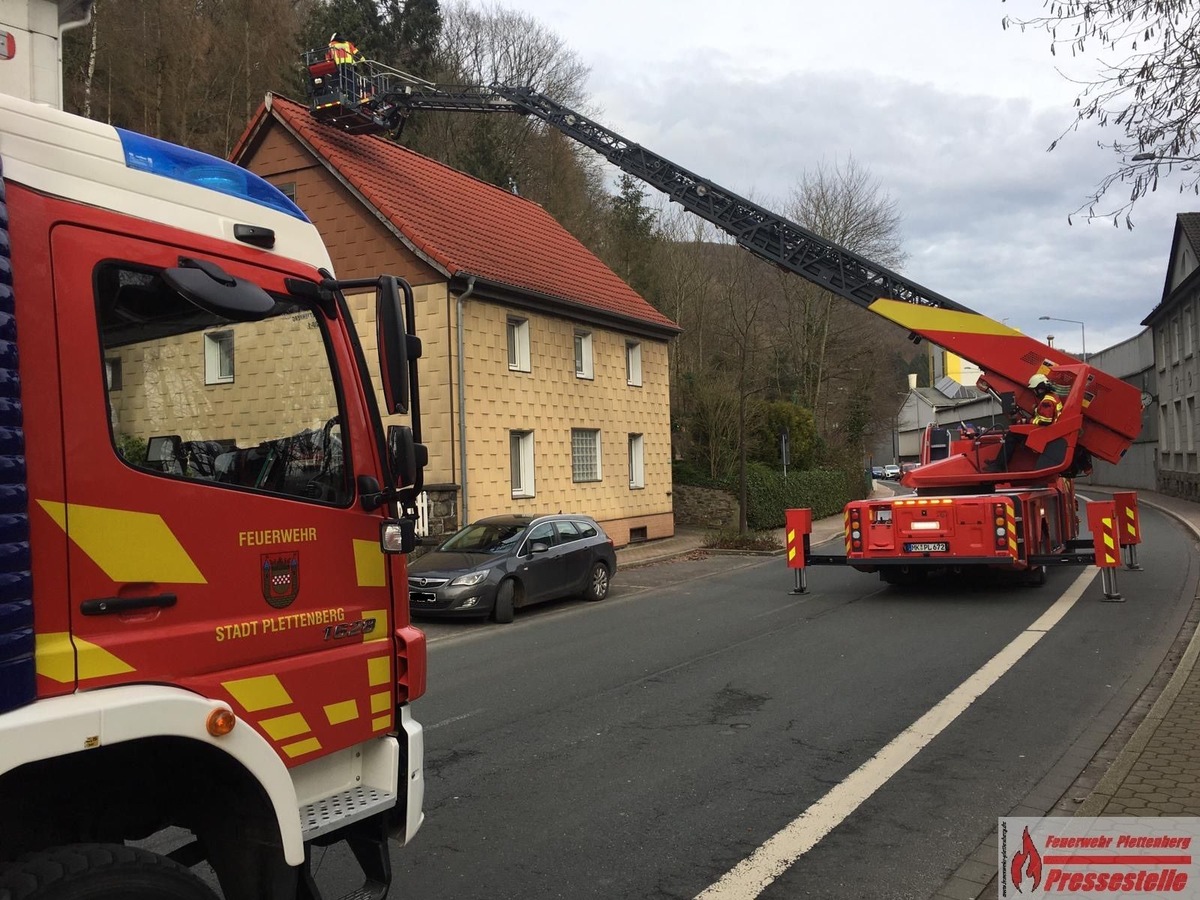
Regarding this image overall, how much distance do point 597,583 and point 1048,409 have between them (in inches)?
270

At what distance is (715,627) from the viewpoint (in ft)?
36.2

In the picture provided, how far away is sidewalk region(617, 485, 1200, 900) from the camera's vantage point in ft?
14.0

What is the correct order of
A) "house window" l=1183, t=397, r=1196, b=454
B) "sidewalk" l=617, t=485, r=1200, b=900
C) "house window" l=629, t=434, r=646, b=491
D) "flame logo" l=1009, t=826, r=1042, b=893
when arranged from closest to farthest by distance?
"flame logo" l=1009, t=826, r=1042, b=893, "sidewalk" l=617, t=485, r=1200, b=900, "house window" l=629, t=434, r=646, b=491, "house window" l=1183, t=397, r=1196, b=454

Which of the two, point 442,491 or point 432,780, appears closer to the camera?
point 432,780

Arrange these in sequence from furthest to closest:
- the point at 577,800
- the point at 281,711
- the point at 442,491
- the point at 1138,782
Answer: the point at 442,491
the point at 577,800
the point at 1138,782
the point at 281,711

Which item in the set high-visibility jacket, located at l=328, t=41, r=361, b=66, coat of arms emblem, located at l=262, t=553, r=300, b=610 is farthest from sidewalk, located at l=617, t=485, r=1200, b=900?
high-visibility jacket, located at l=328, t=41, r=361, b=66

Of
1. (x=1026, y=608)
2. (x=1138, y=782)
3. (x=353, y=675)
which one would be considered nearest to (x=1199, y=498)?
(x=1026, y=608)

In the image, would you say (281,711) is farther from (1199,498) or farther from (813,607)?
(1199,498)

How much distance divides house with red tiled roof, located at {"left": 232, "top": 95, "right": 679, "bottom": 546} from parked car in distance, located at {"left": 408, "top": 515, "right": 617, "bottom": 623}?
14.4 ft

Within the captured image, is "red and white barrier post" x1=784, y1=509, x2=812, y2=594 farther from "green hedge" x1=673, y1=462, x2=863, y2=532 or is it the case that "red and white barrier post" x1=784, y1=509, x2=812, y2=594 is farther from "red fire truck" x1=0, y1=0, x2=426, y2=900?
"green hedge" x1=673, y1=462, x2=863, y2=532

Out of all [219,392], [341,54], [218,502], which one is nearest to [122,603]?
[218,502]

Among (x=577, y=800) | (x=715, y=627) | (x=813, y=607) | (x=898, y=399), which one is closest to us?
(x=577, y=800)

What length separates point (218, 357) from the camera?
119 inches

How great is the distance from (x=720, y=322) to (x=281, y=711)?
116 feet
